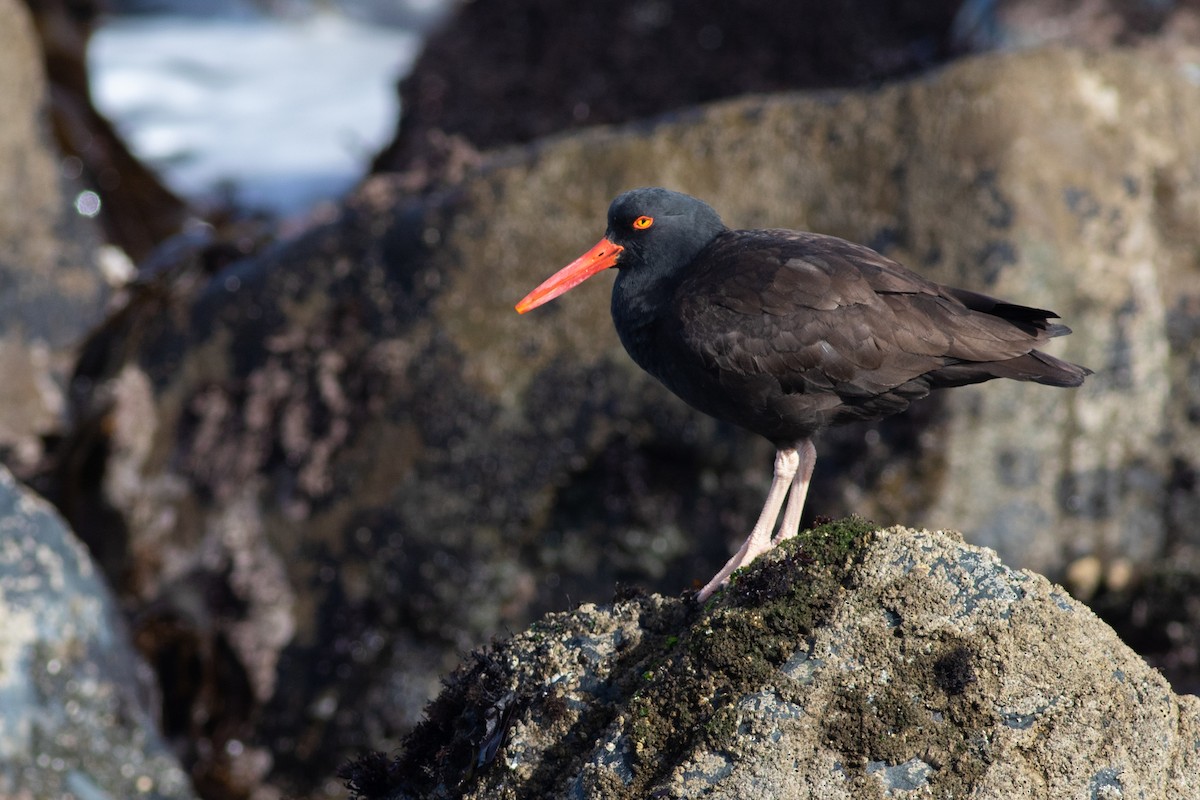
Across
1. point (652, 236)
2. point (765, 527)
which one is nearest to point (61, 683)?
point (652, 236)

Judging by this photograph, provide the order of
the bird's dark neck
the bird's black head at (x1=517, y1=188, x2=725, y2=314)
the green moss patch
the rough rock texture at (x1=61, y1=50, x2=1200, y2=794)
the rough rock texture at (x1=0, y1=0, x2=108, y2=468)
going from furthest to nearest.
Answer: the rough rock texture at (x1=0, y1=0, x2=108, y2=468) < the rough rock texture at (x1=61, y1=50, x2=1200, y2=794) < the bird's black head at (x1=517, y1=188, x2=725, y2=314) < the bird's dark neck < the green moss patch

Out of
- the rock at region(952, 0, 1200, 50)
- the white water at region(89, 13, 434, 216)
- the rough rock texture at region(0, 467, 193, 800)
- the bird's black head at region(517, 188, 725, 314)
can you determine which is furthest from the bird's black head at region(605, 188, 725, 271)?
the white water at region(89, 13, 434, 216)

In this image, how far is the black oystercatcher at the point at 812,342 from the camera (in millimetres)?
4984

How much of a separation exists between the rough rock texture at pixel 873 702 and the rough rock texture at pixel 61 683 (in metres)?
4.12

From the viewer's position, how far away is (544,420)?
29.8 ft

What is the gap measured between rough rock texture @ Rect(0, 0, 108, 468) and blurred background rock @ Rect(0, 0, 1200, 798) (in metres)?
0.23

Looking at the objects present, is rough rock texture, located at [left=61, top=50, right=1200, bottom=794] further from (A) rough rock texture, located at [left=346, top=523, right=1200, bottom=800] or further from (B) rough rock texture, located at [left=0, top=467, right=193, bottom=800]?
(A) rough rock texture, located at [left=346, top=523, right=1200, bottom=800]

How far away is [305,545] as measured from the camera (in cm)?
967

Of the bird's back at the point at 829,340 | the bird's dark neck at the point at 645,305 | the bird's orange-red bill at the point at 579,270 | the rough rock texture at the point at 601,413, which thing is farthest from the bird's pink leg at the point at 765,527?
the rough rock texture at the point at 601,413

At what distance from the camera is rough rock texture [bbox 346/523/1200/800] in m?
3.76

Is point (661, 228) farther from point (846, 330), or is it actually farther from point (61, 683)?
point (61, 683)

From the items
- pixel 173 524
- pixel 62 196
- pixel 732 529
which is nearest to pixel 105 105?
pixel 62 196

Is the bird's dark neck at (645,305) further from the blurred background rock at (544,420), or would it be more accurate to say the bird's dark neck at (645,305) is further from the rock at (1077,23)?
the rock at (1077,23)

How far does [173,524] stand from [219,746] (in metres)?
1.89
